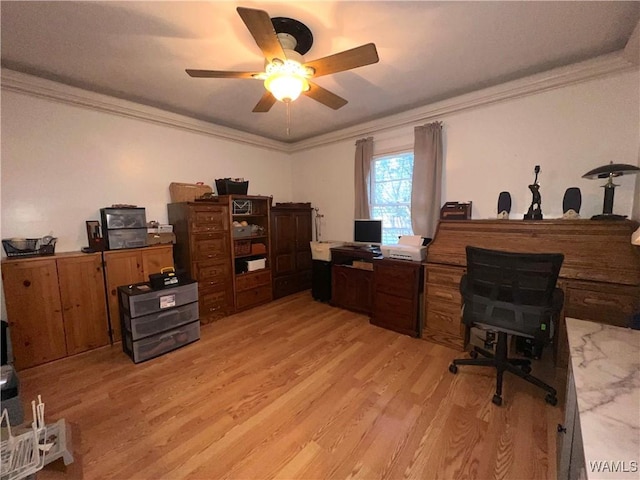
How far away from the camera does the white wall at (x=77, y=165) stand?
2.32 m

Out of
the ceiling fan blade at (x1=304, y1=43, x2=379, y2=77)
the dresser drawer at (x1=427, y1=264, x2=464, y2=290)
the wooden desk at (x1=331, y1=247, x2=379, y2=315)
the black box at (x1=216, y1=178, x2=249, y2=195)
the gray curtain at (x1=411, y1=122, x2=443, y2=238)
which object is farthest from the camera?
the black box at (x1=216, y1=178, x2=249, y2=195)

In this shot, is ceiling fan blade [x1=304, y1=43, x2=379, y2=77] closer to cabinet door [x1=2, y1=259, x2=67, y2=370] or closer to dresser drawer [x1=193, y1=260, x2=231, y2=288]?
dresser drawer [x1=193, y1=260, x2=231, y2=288]

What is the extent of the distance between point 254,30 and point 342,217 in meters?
2.97

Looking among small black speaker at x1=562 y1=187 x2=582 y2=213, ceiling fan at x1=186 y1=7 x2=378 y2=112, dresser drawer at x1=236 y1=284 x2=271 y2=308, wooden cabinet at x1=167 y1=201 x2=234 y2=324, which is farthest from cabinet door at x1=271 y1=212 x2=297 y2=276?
small black speaker at x1=562 y1=187 x2=582 y2=213

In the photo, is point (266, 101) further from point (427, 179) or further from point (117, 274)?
point (117, 274)

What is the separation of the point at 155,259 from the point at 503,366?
3.44 metres

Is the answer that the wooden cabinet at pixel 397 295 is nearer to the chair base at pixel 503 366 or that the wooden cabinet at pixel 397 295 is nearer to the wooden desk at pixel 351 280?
the wooden desk at pixel 351 280

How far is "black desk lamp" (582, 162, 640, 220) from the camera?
1.85 meters

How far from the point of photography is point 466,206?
9.10ft

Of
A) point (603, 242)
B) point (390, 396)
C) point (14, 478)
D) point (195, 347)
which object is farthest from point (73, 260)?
point (603, 242)

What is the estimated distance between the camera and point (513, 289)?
5.59ft

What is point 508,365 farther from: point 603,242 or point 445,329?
point 603,242

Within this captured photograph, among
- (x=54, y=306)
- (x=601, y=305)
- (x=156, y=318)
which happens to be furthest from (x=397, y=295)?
(x=54, y=306)

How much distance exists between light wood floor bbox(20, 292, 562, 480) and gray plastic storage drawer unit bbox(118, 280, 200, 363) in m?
0.12
